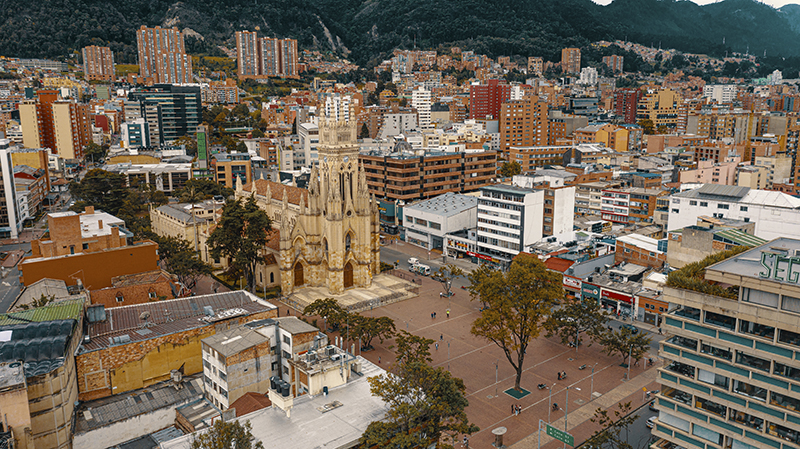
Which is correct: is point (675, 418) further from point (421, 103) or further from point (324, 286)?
point (421, 103)

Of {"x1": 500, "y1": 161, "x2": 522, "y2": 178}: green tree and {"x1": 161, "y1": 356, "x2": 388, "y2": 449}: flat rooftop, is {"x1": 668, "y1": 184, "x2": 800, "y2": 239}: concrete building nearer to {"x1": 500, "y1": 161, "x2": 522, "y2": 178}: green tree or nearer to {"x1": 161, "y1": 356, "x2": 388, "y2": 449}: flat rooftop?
{"x1": 500, "y1": 161, "x2": 522, "y2": 178}: green tree

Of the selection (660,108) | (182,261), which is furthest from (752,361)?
(660,108)

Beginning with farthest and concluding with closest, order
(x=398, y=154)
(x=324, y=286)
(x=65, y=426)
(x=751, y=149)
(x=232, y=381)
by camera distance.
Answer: (x=751, y=149)
(x=398, y=154)
(x=324, y=286)
(x=232, y=381)
(x=65, y=426)

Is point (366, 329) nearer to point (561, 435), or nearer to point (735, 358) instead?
point (561, 435)

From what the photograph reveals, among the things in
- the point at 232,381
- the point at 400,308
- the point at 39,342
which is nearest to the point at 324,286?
the point at 400,308

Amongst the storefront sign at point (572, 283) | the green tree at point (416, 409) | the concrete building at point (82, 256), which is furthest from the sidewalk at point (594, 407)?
the concrete building at point (82, 256)

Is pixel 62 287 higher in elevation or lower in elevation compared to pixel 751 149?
lower

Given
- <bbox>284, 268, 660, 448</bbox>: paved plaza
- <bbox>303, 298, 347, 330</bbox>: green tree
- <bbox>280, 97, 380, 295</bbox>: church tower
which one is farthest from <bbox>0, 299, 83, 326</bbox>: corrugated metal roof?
<bbox>280, 97, 380, 295</bbox>: church tower
